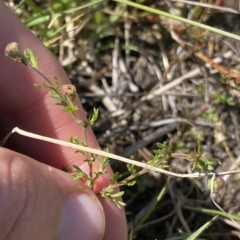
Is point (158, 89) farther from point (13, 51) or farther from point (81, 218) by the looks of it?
point (13, 51)

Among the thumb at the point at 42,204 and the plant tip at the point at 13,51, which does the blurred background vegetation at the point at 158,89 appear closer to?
the thumb at the point at 42,204

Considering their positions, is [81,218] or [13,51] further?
[81,218]

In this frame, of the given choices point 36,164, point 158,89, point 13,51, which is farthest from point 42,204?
point 158,89

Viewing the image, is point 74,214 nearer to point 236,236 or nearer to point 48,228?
point 48,228

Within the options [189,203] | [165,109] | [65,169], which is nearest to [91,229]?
[65,169]

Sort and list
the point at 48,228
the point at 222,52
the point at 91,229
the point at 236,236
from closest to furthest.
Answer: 1. the point at 48,228
2. the point at 91,229
3. the point at 236,236
4. the point at 222,52

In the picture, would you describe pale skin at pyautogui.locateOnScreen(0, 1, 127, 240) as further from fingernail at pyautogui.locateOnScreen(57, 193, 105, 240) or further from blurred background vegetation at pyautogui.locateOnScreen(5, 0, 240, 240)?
blurred background vegetation at pyautogui.locateOnScreen(5, 0, 240, 240)

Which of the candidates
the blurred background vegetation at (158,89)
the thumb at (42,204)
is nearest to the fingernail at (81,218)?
the thumb at (42,204)
